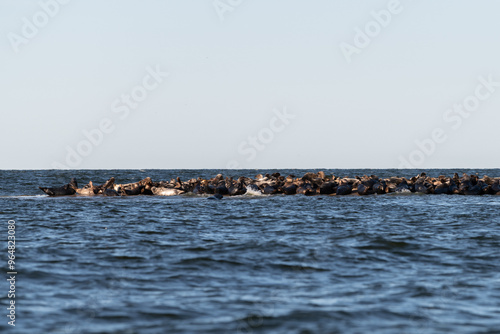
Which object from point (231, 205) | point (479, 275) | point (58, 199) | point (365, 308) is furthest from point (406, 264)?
point (58, 199)

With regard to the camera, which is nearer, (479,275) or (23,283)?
(23,283)

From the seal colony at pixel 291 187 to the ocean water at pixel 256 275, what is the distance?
1449 centimetres

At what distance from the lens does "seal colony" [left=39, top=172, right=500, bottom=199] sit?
36.7 meters

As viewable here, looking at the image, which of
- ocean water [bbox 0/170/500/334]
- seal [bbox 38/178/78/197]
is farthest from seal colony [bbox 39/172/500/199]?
ocean water [bbox 0/170/500/334]

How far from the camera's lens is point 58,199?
109 ft

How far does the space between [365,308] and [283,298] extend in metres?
1.30

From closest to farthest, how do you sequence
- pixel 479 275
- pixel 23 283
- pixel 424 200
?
pixel 23 283 < pixel 479 275 < pixel 424 200

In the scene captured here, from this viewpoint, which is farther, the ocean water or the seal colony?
the seal colony

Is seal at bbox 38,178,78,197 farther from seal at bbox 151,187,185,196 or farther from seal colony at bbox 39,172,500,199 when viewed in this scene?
seal at bbox 151,187,185,196

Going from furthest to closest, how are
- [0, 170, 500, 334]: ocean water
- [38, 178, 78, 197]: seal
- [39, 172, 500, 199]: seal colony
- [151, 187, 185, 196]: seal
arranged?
[151, 187, 185, 196]: seal < [39, 172, 500, 199]: seal colony < [38, 178, 78, 197]: seal < [0, 170, 500, 334]: ocean water

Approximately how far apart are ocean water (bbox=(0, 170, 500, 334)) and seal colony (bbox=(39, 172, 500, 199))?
14486 millimetres

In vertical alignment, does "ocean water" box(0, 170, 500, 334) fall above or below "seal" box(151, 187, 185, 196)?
below

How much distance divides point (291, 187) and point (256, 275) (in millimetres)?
25783

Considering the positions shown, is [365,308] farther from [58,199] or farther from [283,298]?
[58,199]
